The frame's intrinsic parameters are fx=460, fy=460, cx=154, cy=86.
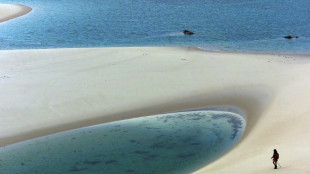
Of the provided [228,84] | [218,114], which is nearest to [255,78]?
[228,84]

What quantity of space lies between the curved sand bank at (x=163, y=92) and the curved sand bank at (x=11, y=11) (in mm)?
35649

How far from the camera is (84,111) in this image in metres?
31.4

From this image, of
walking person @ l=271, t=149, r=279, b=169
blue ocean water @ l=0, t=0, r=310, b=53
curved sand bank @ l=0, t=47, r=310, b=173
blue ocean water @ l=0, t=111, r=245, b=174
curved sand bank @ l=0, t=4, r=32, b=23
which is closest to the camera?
walking person @ l=271, t=149, r=279, b=169

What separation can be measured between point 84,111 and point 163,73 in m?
9.64

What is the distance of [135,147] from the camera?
86.1ft

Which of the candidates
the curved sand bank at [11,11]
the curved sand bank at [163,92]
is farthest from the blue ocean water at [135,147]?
the curved sand bank at [11,11]

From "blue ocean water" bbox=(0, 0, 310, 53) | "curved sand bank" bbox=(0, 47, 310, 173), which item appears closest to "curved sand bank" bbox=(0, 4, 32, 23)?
"blue ocean water" bbox=(0, 0, 310, 53)

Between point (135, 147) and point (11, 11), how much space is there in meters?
68.3

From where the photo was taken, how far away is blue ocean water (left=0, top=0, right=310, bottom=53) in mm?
55625

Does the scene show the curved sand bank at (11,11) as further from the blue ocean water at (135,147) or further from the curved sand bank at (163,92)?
the blue ocean water at (135,147)

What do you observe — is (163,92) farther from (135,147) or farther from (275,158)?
(275,158)

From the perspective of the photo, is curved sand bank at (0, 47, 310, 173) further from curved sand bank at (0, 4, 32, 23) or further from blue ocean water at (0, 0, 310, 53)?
curved sand bank at (0, 4, 32, 23)

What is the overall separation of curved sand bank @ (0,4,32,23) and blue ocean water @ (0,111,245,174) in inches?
2143

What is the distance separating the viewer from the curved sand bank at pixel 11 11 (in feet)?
262
